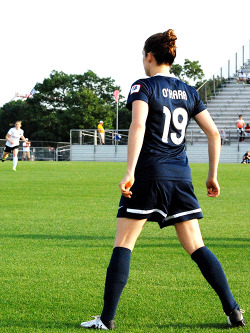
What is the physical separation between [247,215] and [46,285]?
6.03 m

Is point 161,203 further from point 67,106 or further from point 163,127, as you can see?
point 67,106

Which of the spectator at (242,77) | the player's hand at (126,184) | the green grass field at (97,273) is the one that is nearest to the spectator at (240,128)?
the spectator at (242,77)

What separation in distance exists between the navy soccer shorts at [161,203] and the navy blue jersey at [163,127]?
0.06m

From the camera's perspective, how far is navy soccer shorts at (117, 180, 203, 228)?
3.78 m

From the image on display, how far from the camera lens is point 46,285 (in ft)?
17.2

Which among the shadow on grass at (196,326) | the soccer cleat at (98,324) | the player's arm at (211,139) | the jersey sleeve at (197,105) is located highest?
the jersey sleeve at (197,105)

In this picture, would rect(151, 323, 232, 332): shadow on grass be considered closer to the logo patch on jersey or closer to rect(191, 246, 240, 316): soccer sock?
rect(191, 246, 240, 316): soccer sock

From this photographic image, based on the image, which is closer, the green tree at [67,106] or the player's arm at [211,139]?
Answer: the player's arm at [211,139]

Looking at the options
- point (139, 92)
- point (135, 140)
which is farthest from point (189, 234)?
point (139, 92)

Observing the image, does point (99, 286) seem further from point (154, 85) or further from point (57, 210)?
point (57, 210)

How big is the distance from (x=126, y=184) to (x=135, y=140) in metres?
0.28

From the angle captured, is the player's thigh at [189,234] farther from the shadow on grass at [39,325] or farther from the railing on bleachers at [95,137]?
the railing on bleachers at [95,137]

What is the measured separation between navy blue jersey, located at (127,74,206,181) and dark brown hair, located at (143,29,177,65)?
0.42 ft

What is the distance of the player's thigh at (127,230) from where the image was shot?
3814 mm
